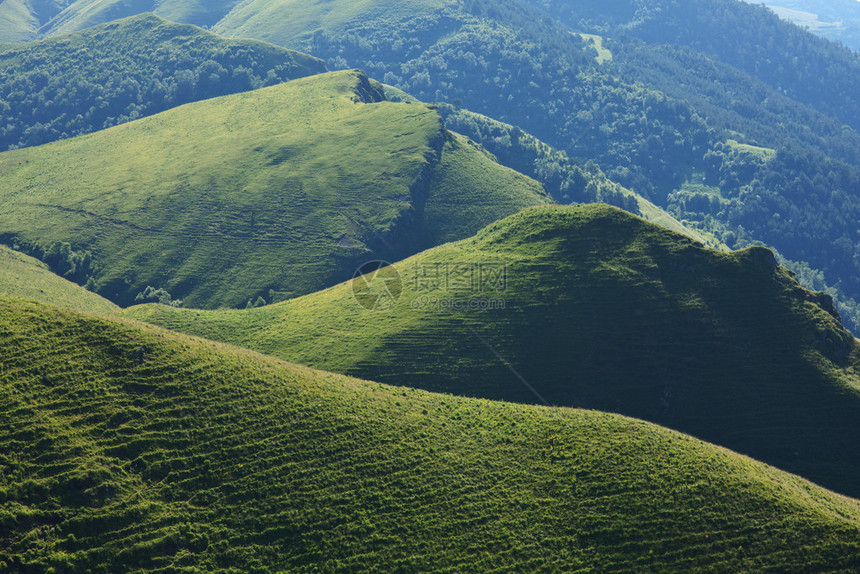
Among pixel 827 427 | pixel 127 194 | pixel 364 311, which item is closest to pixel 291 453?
pixel 364 311

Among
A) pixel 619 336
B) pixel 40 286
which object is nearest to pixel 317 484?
pixel 619 336

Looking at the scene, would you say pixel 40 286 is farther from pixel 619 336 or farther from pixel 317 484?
pixel 619 336

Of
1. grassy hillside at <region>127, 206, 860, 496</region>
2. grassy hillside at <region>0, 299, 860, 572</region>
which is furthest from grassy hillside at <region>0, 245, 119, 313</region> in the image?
grassy hillside at <region>0, 299, 860, 572</region>

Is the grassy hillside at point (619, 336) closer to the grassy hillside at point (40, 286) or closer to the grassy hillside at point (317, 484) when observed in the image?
the grassy hillside at point (317, 484)

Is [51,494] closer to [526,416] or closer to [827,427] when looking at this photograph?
[526,416]

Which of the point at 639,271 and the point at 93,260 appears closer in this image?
the point at 639,271

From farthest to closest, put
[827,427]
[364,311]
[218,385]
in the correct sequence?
[364,311], [827,427], [218,385]

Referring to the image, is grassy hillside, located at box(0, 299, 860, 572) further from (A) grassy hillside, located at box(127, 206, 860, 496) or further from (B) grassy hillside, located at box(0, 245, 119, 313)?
(B) grassy hillside, located at box(0, 245, 119, 313)
